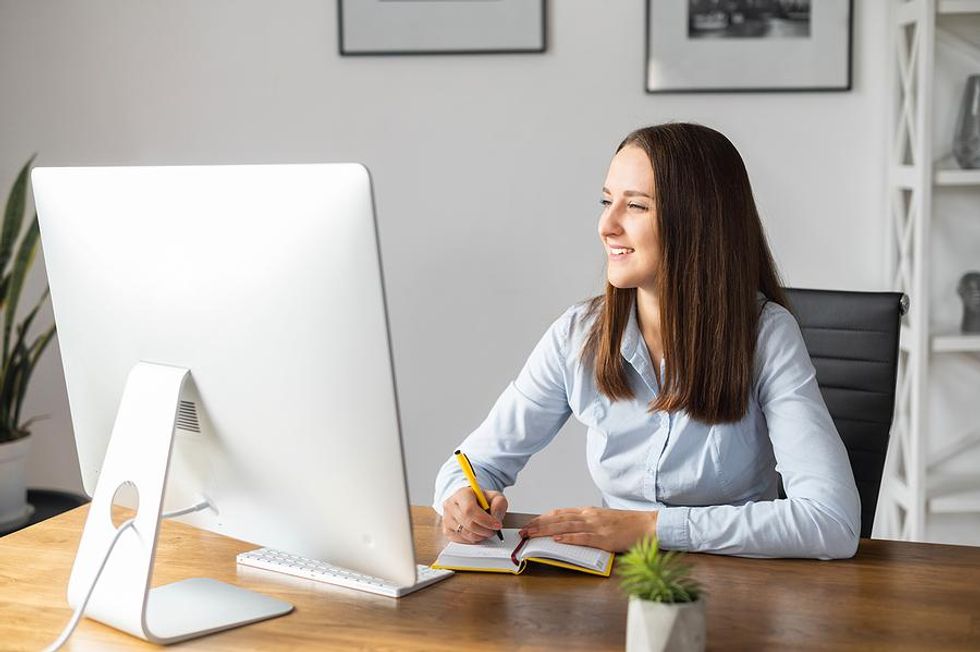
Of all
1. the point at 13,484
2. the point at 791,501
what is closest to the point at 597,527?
the point at 791,501

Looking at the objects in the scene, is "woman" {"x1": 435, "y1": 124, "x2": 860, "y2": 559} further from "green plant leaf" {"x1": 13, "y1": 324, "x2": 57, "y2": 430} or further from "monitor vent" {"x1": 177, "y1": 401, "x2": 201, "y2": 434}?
"green plant leaf" {"x1": 13, "y1": 324, "x2": 57, "y2": 430}

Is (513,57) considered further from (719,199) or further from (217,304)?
(217,304)

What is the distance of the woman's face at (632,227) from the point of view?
1.61 meters

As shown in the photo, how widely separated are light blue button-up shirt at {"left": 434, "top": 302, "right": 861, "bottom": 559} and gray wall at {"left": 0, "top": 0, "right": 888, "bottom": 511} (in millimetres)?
1121

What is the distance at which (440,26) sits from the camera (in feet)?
9.27

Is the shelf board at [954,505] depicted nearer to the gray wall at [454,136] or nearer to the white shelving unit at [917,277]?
the white shelving unit at [917,277]

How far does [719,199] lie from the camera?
1.62 metres

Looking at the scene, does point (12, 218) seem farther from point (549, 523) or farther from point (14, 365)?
point (549, 523)

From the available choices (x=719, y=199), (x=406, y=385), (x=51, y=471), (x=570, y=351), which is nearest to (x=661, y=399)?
(x=570, y=351)

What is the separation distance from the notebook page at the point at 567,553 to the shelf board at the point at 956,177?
1529mm

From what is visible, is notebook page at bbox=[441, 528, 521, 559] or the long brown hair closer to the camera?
notebook page at bbox=[441, 528, 521, 559]

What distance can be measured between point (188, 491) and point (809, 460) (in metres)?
0.79

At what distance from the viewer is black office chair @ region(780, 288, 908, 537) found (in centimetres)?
185

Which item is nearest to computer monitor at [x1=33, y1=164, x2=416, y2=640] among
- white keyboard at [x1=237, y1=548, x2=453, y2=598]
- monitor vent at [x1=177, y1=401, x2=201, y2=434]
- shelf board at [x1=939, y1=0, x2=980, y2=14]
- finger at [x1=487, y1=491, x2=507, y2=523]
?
monitor vent at [x1=177, y1=401, x2=201, y2=434]
